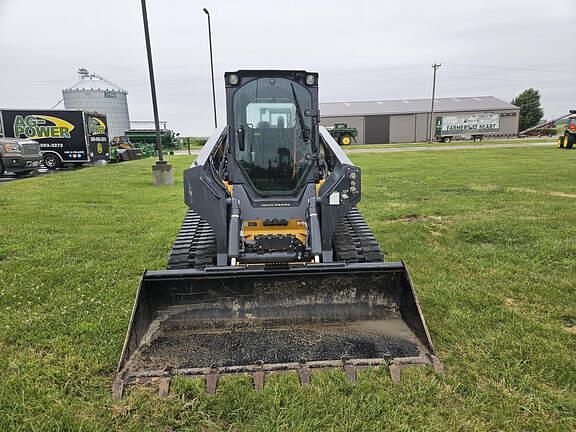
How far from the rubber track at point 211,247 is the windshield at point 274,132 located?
781 mm

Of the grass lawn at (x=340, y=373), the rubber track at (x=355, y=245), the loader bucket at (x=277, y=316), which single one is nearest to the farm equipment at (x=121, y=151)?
the grass lawn at (x=340, y=373)

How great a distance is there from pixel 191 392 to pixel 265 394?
49cm

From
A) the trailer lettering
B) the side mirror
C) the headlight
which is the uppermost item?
the trailer lettering

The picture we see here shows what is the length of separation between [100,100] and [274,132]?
39460mm

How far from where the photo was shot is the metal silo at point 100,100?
37.3 m

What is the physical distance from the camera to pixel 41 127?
18641 millimetres

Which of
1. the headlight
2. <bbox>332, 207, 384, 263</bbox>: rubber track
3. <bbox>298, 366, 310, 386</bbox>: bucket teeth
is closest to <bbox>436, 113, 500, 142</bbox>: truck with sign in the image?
the headlight

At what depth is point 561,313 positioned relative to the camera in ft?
11.8

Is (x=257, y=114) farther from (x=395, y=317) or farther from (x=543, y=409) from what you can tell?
(x=543, y=409)

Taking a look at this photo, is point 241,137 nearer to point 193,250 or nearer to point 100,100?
point 193,250

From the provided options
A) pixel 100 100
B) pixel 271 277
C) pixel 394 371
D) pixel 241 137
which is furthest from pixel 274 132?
pixel 100 100

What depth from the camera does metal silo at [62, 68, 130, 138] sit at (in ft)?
A: 122

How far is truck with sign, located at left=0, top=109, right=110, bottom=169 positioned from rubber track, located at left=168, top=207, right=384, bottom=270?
17.5m

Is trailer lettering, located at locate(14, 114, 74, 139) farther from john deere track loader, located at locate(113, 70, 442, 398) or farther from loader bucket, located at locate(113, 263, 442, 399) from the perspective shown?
loader bucket, located at locate(113, 263, 442, 399)
